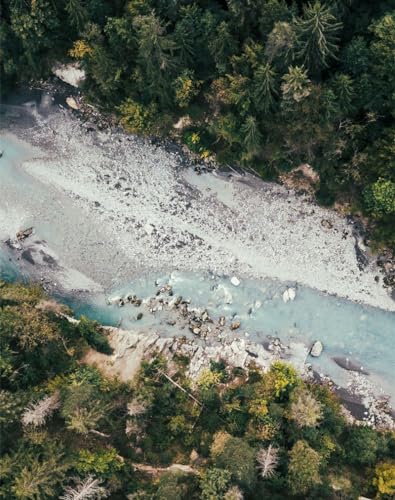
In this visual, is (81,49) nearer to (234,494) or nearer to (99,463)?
(99,463)

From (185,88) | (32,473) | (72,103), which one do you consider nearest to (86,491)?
(32,473)

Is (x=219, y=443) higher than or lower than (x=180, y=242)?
lower

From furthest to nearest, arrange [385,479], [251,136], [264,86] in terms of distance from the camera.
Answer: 1. [251,136]
2. [385,479]
3. [264,86]

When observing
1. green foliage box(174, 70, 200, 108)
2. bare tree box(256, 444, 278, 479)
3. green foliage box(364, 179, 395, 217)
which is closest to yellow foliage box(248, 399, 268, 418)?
bare tree box(256, 444, 278, 479)

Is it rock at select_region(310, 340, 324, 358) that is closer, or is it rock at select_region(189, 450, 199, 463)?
rock at select_region(189, 450, 199, 463)

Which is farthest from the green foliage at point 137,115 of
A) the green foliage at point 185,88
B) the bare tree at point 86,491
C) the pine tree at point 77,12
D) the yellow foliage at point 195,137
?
the bare tree at point 86,491

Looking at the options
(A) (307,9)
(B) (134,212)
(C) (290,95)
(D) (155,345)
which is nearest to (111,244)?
(B) (134,212)

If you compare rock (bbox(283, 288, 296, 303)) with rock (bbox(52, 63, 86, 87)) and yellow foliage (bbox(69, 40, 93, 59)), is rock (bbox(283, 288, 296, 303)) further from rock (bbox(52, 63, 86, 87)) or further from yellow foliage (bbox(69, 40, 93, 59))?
rock (bbox(52, 63, 86, 87))
